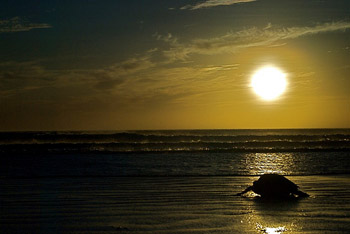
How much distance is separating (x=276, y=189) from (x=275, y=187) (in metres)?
0.05

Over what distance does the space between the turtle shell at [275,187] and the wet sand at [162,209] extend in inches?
19.2

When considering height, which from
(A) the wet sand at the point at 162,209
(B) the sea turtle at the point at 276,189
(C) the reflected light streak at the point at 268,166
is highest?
(C) the reflected light streak at the point at 268,166

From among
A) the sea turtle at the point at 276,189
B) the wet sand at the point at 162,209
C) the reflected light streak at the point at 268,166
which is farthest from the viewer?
the reflected light streak at the point at 268,166

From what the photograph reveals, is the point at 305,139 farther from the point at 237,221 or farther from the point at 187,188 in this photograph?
the point at 237,221

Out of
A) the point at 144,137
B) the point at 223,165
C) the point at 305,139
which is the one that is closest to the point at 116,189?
the point at 223,165

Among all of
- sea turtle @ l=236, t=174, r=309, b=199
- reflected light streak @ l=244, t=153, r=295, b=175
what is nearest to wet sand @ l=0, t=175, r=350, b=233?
sea turtle @ l=236, t=174, r=309, b=199

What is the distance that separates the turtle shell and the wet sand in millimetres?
488

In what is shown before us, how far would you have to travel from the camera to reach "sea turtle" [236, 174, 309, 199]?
31.4 ft

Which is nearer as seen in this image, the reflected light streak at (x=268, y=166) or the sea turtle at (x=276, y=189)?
the sea turtle at (x=276, y=189)

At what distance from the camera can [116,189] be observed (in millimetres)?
10719

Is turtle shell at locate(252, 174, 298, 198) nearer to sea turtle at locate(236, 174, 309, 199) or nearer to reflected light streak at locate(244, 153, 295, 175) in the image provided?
sea turtle at locate(236, 174, 309, 199)

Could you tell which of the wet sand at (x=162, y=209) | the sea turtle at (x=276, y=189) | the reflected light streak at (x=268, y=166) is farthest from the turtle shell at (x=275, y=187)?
the reflected light streak at (x=268, y=166)

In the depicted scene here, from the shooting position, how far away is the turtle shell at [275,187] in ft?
31.5

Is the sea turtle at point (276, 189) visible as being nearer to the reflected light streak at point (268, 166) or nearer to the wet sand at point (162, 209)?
the wet sand at point (162, 209)
